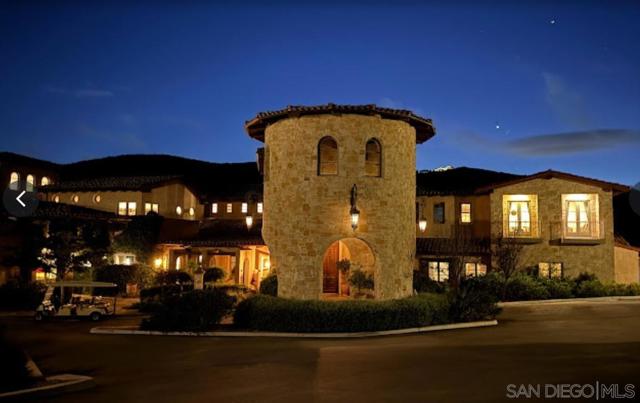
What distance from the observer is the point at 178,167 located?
101 metres

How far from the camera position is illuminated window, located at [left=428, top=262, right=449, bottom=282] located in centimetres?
3098

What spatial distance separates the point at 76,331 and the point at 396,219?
11603 millimetres

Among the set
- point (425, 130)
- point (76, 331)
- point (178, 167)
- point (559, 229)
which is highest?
point (178, 167)

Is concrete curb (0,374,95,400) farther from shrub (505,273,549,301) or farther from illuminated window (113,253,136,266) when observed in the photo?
illuminated window (113,253,136,266)

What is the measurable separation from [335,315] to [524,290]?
547 inches

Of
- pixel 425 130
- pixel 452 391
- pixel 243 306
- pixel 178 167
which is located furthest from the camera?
pixel 178 167

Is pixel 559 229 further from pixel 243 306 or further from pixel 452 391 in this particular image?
pixel 452 391

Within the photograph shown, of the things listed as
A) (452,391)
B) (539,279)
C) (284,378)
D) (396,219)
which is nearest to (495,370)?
(452,391)

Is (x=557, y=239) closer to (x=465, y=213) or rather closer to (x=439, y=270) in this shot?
(x=465, y=213)

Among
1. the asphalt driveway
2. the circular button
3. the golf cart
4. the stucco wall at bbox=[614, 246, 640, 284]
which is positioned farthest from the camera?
the circular button

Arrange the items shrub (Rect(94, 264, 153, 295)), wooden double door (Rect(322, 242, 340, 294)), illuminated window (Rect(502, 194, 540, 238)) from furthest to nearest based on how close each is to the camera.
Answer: illuminated window (Rect(502, 194, 540, 238))
shrub (Rect(94, 264, 153, 295))
wooden double door (Rect(322, 242, 340, 294))

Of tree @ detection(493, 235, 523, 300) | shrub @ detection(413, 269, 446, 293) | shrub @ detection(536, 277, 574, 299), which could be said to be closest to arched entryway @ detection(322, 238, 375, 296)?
shrub @ detection(413, 269, 446, 293)

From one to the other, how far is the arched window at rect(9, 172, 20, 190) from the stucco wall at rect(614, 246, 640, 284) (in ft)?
131

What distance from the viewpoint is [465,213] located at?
31.9 meters
